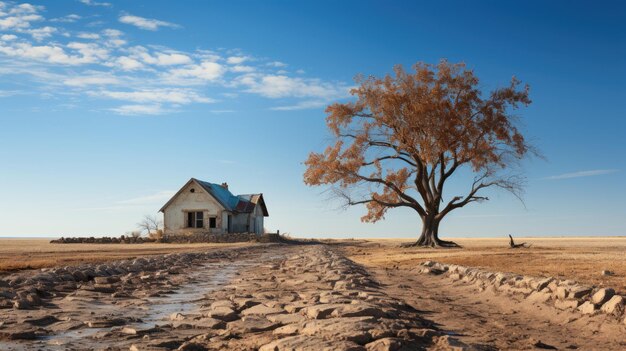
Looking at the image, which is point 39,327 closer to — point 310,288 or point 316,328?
point 316,328

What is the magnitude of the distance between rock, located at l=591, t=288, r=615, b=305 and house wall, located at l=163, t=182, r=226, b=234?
4556 cm

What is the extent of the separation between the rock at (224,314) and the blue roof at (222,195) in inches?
1760

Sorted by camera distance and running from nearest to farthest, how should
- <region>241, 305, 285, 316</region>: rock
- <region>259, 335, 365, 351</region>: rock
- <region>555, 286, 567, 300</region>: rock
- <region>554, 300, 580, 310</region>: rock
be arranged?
<region>259, 335, 365, 351</region>: rock → <region>241, 305, 285, 316</region>: rock → <region>554, 300, 580, 310</region>: rock → <region>555, 286, 567, 300</region>: rock

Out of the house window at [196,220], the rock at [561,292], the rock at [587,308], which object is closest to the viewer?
the rock at [587,308]

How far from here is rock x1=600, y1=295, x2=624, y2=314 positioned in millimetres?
6059

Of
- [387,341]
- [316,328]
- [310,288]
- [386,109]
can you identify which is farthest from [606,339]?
[386,109]

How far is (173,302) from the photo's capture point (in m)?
7.71

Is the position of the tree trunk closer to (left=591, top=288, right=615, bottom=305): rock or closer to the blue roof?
the blue roof

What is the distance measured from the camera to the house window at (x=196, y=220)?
2013 inches

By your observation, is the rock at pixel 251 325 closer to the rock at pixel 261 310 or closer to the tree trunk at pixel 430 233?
the rock at pixel 261 310

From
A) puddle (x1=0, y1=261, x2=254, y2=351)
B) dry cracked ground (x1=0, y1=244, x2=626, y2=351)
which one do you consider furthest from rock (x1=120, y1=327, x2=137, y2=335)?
puddle (x1=0, y1=261, x2=254, y2=351)

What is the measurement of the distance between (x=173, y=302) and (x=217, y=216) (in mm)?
43560

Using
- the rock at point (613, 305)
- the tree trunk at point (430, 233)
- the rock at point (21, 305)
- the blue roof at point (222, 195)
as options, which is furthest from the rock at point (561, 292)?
the blue roof at point (222, 195)

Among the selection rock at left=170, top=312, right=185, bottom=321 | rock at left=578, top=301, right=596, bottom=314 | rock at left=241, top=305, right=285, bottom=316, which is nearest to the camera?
rock at left=170, top=312, right=185, bottom=321
